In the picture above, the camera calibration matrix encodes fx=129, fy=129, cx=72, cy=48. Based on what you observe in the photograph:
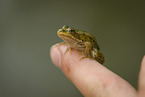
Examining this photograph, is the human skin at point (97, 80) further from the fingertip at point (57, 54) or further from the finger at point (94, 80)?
the fingertip at point (57, 54)

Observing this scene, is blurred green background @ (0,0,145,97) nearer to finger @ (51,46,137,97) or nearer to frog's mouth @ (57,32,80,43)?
frog's mouth @ (57,32,80,43)

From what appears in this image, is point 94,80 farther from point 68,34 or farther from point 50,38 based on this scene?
point 50,38

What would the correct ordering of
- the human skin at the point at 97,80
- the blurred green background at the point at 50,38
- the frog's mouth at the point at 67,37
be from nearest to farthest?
the human skin at the point at 97,80 → the frog's mouth at the point at 67,37 → the blurred green background at the point at 50,38

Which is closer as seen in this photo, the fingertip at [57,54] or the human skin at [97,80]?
the human skin at [97,80]

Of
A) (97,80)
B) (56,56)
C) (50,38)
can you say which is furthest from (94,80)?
(50,38)

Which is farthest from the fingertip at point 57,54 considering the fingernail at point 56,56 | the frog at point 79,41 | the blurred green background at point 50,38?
the blurred green background at point 50,38

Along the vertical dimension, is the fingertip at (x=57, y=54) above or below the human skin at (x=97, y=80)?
above

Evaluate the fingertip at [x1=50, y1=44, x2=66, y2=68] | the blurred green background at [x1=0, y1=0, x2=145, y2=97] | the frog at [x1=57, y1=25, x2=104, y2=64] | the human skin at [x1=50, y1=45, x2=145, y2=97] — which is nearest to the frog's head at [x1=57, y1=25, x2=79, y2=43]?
the frog at [x1=57, y1=25, x2=104, y2=64]

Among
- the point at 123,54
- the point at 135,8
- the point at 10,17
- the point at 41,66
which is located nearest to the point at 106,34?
the point at 123,54
